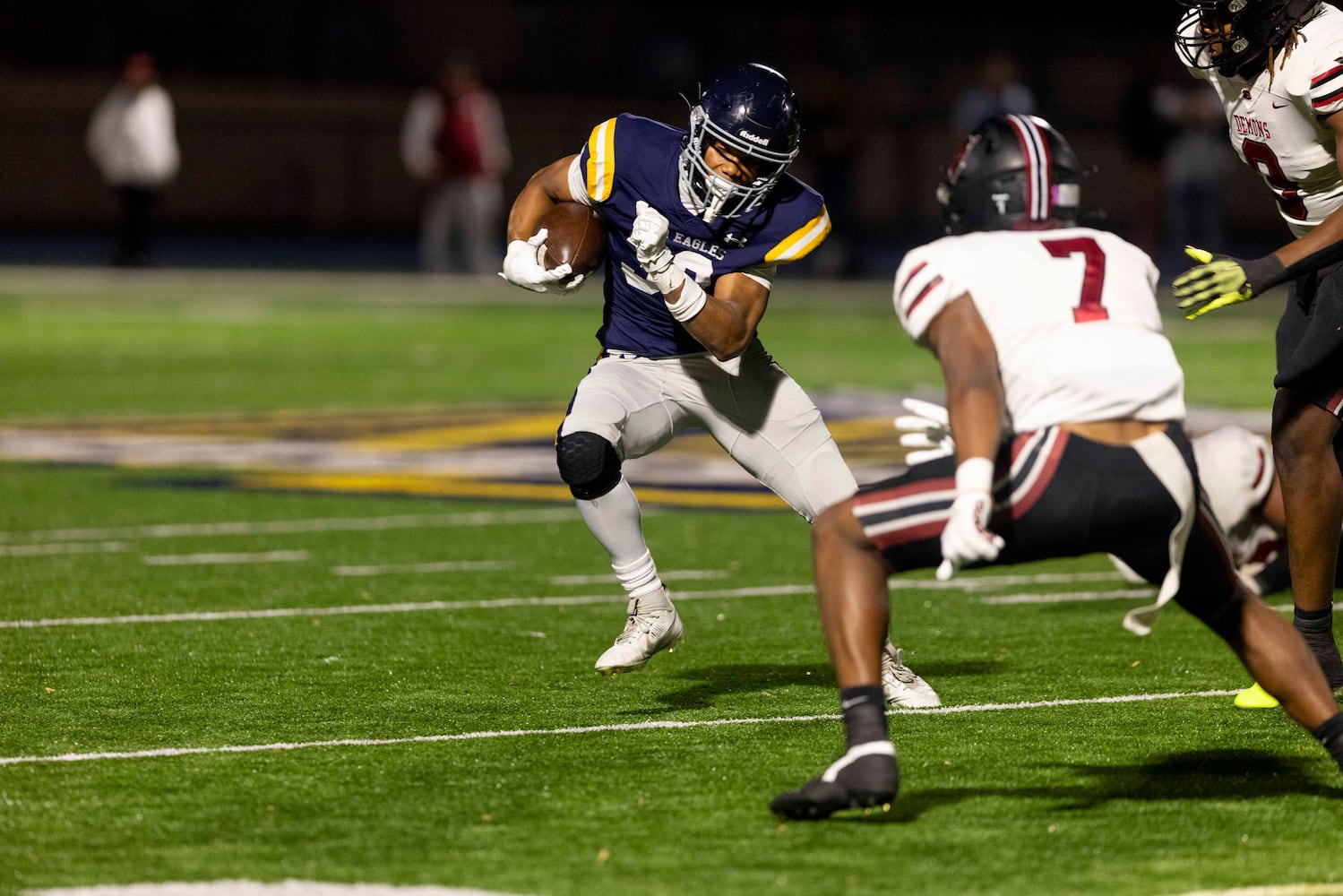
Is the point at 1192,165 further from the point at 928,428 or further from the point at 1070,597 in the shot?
the point at 928,428

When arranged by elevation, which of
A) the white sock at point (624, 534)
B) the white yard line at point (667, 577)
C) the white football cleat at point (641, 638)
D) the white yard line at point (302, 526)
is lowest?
the white yard line at point (302, 526)

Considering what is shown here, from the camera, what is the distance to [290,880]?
402 cm

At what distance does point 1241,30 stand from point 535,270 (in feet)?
6.12

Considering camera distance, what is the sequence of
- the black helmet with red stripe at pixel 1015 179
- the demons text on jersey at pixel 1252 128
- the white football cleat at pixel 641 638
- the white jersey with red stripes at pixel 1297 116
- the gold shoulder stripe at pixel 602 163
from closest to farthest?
the black helmet with red stripe at pixel 1015 179, the white jersey with red stripes at pixel 1297 116, the demons text on jersey at pixel 1252 128, the white football cleat at pixel 641 638, the gold shoulder stripe at pixel 602 163

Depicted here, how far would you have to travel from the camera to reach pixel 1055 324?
14.3 feet

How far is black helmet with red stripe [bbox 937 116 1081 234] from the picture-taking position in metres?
4.56

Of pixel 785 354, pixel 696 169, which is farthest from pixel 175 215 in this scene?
pixel 696 169

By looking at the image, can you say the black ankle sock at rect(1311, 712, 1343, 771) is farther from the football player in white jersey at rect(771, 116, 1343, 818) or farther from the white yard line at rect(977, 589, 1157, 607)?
the white yard line at rect(977, 589, 1157, 607)

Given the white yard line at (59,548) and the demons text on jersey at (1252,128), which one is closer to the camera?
the demons text on jersey at (1252,128)

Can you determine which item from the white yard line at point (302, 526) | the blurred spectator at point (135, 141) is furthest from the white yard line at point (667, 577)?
the blurred spectator at point (135, 141)

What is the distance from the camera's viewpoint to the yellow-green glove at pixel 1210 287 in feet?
15.8

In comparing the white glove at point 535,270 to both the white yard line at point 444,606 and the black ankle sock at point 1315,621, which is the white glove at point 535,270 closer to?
the white yard line at point 444,606

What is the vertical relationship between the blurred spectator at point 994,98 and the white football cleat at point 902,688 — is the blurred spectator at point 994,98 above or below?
below

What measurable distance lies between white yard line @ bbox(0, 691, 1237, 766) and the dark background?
80.4ft
